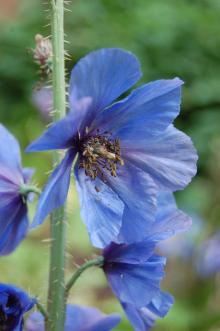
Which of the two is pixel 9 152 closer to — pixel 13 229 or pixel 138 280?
pixel 13 229

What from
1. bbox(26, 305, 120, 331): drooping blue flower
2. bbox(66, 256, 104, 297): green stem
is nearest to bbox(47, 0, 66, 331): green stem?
bbox(66, 256, 104, 297): green stem

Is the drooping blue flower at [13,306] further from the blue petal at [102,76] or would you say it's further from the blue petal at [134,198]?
the blue petal at [102,76]

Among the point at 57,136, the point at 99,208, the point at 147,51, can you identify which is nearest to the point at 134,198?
the point at 99,208

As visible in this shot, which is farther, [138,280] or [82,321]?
[82,321]

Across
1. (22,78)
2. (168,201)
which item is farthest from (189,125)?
(168,201)

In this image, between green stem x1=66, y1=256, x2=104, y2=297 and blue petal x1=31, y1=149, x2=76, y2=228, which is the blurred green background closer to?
green stem x1=66, y1=256, x2=104, y2=297

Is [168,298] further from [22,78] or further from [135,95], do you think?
[22,78]
